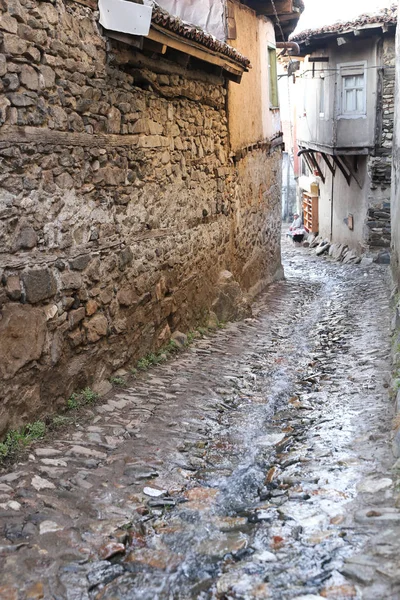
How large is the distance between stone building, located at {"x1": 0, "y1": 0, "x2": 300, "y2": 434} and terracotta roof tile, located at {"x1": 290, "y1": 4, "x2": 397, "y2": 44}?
25.6 ft

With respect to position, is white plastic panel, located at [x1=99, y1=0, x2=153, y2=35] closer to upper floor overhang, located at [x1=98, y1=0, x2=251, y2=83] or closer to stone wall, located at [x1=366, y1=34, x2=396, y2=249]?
upper floor overhang, located at [x1=98, y1=0, x2=251, y2=83]

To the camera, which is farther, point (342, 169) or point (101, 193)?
point (342, 169)

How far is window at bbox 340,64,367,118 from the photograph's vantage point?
53.8 feet

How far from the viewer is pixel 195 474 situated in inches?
166

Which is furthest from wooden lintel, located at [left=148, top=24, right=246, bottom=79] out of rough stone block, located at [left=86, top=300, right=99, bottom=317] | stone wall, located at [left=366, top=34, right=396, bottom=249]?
stone wall, located at [left=366, top=34, right=396, bottom=249]

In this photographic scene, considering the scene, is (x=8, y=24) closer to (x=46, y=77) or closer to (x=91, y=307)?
(x=46, y=77)

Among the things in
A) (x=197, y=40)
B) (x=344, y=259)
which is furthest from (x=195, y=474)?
(x=344, y=259)

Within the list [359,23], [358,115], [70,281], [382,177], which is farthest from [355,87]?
[70,281]

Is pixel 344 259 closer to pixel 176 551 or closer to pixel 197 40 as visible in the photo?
pixel 197 40

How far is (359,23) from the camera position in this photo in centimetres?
1494

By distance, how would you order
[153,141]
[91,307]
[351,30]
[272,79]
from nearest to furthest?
[91,307], [153,141], [272,79], [351,30]

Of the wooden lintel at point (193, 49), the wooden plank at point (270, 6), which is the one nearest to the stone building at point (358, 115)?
the wooden plank at point (270, 6)

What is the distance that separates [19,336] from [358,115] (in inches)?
564

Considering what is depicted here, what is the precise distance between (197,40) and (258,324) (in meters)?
3.96
